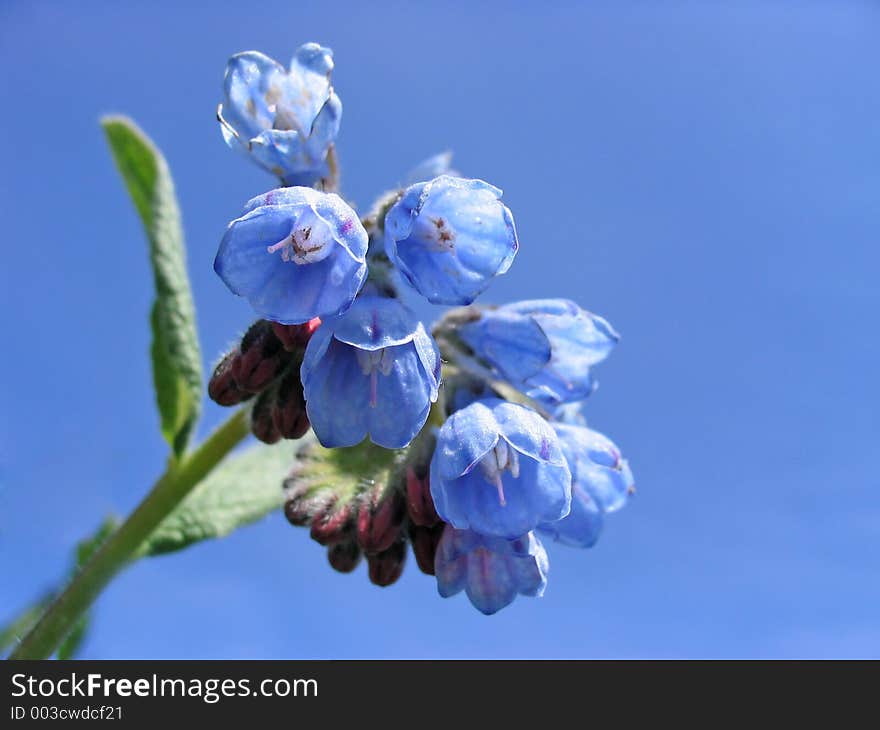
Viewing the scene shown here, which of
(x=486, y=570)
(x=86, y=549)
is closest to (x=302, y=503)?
(x=486, y=570)

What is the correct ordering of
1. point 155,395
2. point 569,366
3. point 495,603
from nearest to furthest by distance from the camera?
point 495,603 < point 569,366 < point 155,395

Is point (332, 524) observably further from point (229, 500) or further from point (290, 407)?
point (229, 500)

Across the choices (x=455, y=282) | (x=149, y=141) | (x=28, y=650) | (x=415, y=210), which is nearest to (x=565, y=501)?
(x=455, y=282)

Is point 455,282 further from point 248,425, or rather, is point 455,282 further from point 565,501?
point 248,425

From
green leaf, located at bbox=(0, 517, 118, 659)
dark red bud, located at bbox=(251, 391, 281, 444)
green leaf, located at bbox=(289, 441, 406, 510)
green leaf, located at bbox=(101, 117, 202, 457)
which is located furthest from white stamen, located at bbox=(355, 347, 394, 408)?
green leaf, located at bbox=(0, 517, 118, 659)

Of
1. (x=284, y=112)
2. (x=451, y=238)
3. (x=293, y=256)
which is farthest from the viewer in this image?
(x=284, y=112)

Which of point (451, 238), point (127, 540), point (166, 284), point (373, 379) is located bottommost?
point (373, 379)
